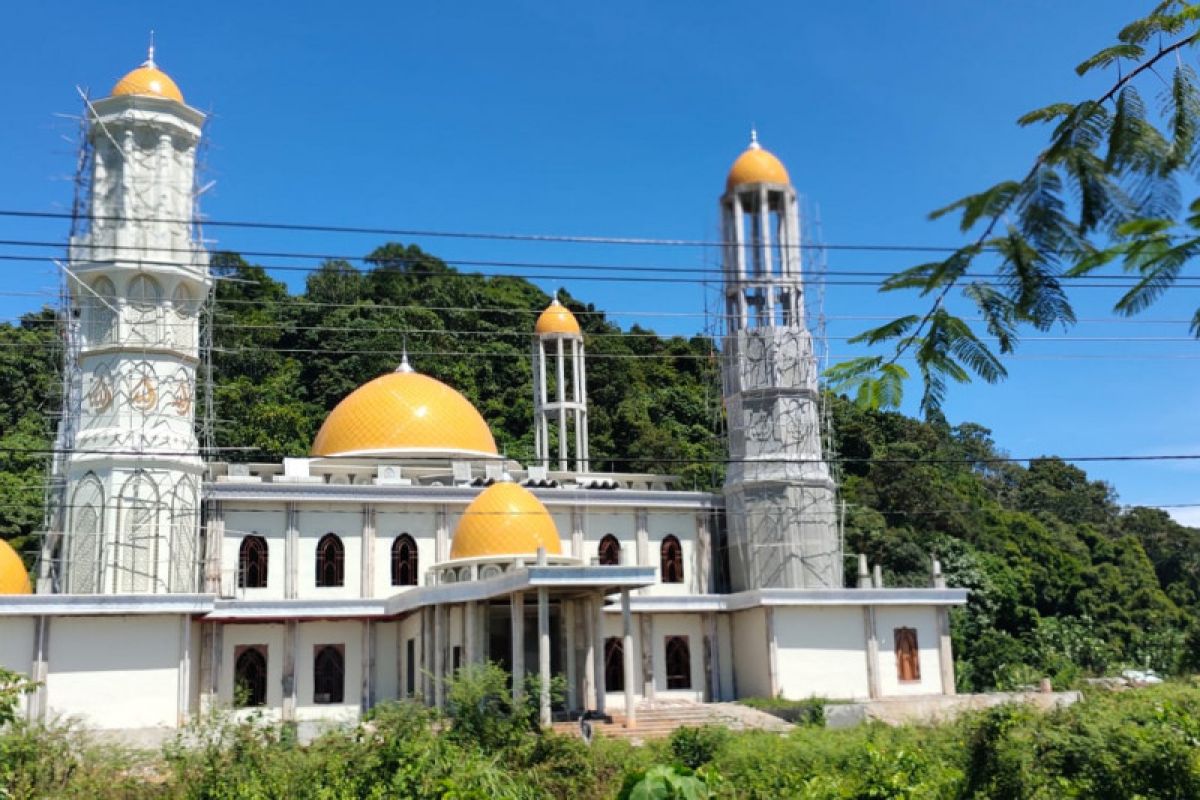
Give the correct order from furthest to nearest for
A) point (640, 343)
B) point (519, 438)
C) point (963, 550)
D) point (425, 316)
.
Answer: point (640, 343), point (425, 316), point (519, 438), point (963, 550)

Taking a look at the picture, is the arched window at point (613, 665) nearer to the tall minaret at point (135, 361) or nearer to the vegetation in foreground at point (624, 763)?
the tall minaret at point (135, 361)

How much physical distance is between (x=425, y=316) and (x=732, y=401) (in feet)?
93.8

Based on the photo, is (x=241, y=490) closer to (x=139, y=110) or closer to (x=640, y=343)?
(x=139, y=110)

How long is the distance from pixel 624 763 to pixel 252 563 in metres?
15.8

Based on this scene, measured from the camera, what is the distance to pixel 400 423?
3622cm

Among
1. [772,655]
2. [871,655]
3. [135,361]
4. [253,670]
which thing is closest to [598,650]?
[772,655]

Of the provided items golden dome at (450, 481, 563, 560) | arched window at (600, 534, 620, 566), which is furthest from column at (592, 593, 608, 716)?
arched window at (600, 534, 620, 566)

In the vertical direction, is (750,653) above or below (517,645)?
below

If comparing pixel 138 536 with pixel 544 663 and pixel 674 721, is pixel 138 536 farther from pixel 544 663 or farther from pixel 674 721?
pixel 674 721

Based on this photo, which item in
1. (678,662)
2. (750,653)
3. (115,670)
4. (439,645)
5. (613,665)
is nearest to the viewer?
(115,670)

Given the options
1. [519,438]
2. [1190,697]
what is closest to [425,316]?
[519,438]

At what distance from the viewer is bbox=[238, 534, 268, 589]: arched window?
3231 cm

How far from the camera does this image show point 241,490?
107 ft

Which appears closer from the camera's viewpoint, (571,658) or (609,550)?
(571,658)
